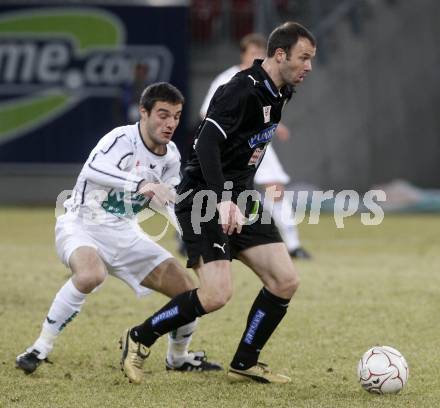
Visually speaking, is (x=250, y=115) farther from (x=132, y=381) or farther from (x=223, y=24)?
(x=223, y=24)

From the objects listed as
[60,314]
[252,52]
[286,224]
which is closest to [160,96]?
[60,314]

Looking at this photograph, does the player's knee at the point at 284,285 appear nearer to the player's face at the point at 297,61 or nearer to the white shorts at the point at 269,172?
the player's face at the point at 297,61

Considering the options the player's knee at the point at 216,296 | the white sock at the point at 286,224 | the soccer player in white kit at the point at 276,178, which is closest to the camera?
the player's knee at the point at 216,296

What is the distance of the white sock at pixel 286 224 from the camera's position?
12.0 m

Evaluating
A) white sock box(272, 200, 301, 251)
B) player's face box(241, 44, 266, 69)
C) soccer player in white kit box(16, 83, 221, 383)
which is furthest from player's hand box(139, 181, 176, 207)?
white sock box(272, 200, 301, 251)

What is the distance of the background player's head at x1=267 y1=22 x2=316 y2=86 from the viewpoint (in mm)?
6066

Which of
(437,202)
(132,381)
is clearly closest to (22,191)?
(437,202)

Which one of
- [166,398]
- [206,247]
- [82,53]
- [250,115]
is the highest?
[82,53]

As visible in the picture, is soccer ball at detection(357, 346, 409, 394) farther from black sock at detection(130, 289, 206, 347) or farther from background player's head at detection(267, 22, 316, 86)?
background player's head at detection(267, 22, 316, 86)

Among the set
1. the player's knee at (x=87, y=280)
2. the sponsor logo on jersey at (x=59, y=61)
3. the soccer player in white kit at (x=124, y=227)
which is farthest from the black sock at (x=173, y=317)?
the sponsor logo on jersey at (x=59, y=61)

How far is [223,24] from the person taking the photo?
19.8 metres

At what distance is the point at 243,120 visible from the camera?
19.7ft

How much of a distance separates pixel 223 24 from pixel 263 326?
14.2 meters

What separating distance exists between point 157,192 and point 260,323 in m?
0.97
